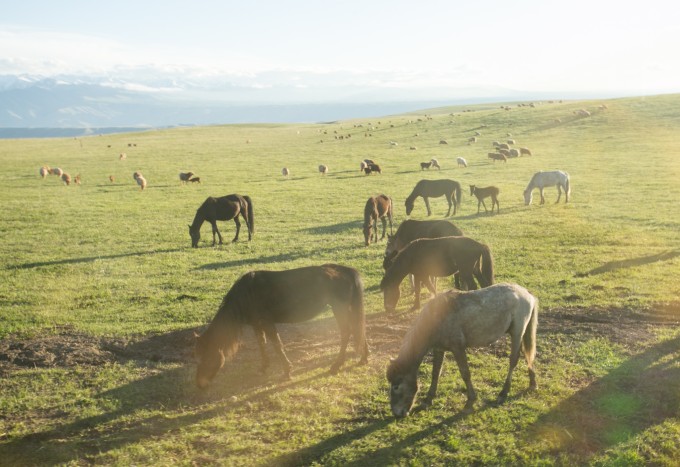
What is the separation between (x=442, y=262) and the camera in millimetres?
12461

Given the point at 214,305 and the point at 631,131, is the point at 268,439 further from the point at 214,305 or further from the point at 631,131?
the point at 631,131

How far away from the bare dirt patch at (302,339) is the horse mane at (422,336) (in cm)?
285

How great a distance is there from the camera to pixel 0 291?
53.4 feet

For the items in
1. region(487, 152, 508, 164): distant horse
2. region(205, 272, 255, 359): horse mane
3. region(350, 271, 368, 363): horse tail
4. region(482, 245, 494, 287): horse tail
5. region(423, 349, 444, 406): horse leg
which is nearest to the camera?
region(423, 349, 444, 406): horse leg

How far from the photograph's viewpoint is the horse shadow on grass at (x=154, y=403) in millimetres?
7867

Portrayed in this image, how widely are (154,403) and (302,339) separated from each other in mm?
3923

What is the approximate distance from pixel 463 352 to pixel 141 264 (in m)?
14.5

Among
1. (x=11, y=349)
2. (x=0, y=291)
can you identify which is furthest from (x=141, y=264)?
(x=11, y=349)

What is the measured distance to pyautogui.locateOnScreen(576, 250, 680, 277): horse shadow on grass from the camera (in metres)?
16.9

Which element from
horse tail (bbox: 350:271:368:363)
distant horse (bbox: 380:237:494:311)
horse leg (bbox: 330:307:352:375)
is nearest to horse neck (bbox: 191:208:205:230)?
distant horse (bbox: 380:237:494:311)

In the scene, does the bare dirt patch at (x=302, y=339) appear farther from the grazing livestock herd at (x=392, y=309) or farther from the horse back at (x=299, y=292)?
the horse back at (x=299, y=292)

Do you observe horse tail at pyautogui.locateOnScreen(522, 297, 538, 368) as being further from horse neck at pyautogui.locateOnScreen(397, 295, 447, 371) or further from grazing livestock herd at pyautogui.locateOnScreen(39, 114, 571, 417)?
horse neck at pyautogui.locateOnScreen(397, 295, 447, 371)

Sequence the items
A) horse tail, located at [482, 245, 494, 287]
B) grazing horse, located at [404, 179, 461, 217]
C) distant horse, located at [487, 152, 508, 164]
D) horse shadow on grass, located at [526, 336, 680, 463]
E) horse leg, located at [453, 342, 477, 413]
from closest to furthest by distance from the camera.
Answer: horse shadow on grass, located at [526, 336, 680, 463] < horse leg, located at [453, 342, 477, 413] < horse tail, located at [482, 245, 494, 287] < grazing horse, located at [404, 179, 461, 217] < distant horse, located at [487, 152, 508, 164]

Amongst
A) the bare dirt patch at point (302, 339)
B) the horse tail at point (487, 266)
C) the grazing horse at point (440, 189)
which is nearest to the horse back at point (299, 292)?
the bare dirt patch at point (302, 339)
